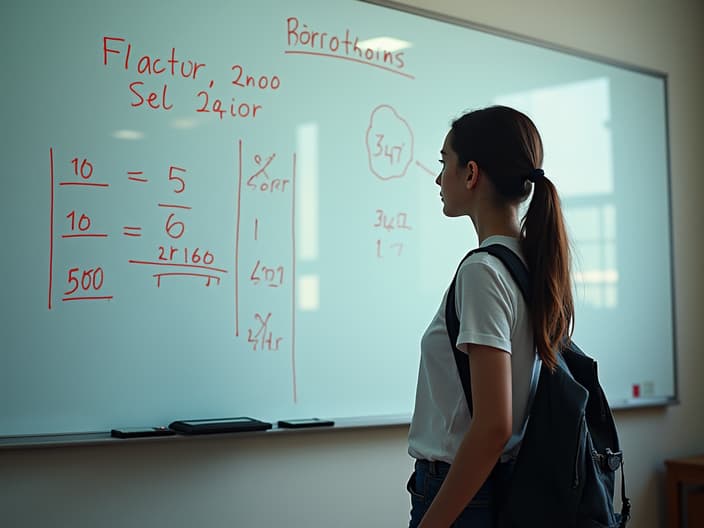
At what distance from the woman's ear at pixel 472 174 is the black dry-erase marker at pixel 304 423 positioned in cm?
96

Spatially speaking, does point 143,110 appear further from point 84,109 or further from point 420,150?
point 420,150

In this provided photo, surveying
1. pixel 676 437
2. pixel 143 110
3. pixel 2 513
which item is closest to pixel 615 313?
pixel 676 437

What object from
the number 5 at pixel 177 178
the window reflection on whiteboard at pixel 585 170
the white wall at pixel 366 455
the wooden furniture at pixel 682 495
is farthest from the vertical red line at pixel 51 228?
the wooden furniture at pixel 682 495

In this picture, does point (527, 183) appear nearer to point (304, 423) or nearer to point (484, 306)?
point (484, 306)

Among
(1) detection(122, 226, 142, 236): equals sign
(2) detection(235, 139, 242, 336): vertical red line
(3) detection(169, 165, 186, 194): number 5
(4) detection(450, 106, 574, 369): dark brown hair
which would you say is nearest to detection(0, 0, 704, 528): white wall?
(2) detection(235, 139, 242, 336): vertical red line

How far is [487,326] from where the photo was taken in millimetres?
1196

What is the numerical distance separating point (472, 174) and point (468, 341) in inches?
12.1

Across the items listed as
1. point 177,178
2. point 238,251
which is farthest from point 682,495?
point 177,178

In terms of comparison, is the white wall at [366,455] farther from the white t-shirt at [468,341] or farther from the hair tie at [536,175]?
the hair tie at [536,175]

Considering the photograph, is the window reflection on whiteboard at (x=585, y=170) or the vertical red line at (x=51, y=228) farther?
the window reflection on whiteboard at (x=585, y=170)

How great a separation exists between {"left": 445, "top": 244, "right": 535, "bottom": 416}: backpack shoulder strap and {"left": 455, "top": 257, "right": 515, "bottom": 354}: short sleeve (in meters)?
0.02

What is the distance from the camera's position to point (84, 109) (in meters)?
1.84

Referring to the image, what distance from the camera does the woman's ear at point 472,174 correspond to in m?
1.34

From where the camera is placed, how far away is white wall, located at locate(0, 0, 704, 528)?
5.96 feet
